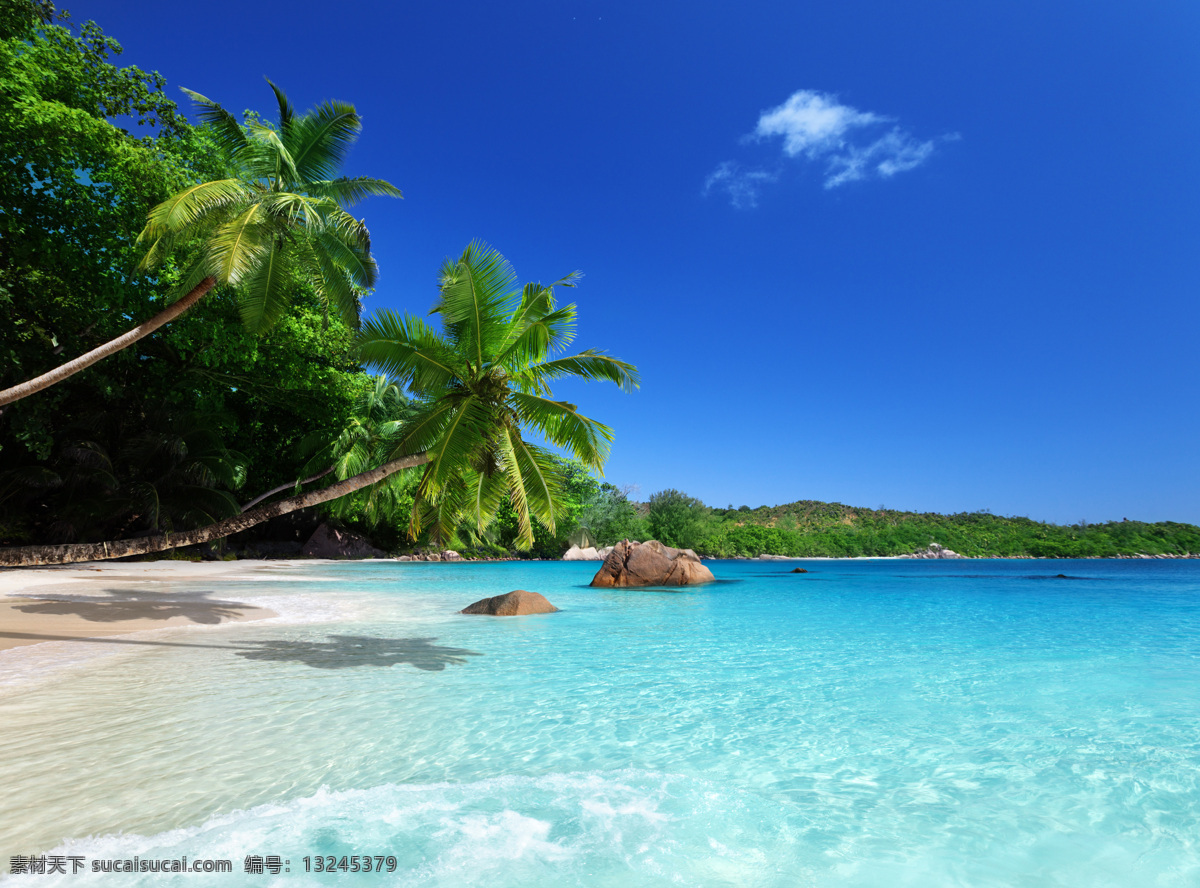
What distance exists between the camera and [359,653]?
8922mm

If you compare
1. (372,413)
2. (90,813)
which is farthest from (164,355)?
(90,813)

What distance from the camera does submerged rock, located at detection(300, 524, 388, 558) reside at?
39.6 m

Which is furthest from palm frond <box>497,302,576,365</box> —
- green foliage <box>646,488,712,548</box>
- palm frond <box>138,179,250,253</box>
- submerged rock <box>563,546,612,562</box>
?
green foliage <box>646,488,712,548</box>

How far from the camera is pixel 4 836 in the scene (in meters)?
3.27

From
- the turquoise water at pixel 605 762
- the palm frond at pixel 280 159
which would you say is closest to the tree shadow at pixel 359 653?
the turquoise water at pixel 605 762

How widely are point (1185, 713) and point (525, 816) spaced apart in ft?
24.5

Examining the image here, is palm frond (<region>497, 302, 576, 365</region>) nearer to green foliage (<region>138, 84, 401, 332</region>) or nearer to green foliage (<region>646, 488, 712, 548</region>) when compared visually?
green foliage (<region>138, 84, 401, 332</region>)

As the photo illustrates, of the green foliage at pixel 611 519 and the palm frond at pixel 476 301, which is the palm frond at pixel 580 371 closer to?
the palm frond at pixel 476 301

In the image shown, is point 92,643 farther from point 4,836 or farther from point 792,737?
point 792,737

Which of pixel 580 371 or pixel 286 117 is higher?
pixel 286 117

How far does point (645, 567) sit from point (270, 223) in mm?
17317

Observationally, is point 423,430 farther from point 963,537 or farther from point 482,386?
point 963,537

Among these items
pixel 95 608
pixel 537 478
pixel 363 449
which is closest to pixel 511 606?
pixel 537 478

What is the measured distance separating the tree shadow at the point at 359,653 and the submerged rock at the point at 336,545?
3266cm
